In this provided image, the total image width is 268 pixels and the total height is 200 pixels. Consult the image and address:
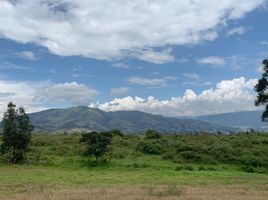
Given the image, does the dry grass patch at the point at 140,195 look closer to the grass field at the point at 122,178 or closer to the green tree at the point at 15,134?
the grass field at the point at 122,178

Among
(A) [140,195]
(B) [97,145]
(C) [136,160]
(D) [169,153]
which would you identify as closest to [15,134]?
(B) [97,145]

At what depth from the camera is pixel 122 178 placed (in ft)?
148

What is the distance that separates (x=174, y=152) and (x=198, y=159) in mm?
5852

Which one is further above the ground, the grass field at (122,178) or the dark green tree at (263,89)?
the dark green tree at (263,89)

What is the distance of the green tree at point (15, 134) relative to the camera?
212ft

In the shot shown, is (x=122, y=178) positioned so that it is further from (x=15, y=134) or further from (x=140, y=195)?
(x=15, y=134)

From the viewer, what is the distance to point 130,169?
5769cm

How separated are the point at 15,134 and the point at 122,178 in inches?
1019

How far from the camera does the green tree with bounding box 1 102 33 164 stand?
64688 millimetres

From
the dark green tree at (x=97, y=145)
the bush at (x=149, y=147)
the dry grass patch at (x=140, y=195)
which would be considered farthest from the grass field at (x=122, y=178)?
the dark green tree at (x=97, y=145)

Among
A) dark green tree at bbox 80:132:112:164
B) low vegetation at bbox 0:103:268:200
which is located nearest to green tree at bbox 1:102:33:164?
low vegetation at bbox 0:103:268:200

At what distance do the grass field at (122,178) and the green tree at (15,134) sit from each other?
6.77ft

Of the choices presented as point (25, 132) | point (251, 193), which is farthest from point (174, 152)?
point (251, 193)

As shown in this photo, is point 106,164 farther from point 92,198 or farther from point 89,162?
point 92,198
